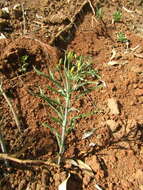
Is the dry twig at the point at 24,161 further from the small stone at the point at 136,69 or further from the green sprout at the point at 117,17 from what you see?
the green sprout at the point at 117,17

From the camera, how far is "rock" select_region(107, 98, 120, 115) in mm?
2100

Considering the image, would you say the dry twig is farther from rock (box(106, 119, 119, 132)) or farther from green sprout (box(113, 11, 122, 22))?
green sprout (box(113, 11, 122, 22))

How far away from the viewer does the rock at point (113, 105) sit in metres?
2.10

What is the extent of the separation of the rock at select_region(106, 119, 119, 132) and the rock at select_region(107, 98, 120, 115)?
0.34ft

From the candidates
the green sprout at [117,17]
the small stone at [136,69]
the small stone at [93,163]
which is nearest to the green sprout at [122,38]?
the green sprout at [117,17]

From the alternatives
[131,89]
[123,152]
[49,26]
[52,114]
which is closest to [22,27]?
[49,26]

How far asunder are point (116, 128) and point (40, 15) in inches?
69.1

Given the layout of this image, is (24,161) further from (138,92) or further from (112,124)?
(138,92)

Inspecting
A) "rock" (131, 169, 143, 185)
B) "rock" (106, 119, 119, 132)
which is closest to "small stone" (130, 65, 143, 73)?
"rock" (106, 119, 119, 132)

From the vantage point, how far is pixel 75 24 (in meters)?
2.93

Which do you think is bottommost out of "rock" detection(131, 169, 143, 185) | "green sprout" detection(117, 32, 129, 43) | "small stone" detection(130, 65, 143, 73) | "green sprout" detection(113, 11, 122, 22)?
"rock" detection(131, 169, 143, 185)

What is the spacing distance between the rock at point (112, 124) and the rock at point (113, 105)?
104mm

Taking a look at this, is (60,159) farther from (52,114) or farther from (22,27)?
(22,27)

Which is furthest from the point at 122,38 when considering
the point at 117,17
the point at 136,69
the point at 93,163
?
the point at 93,163
